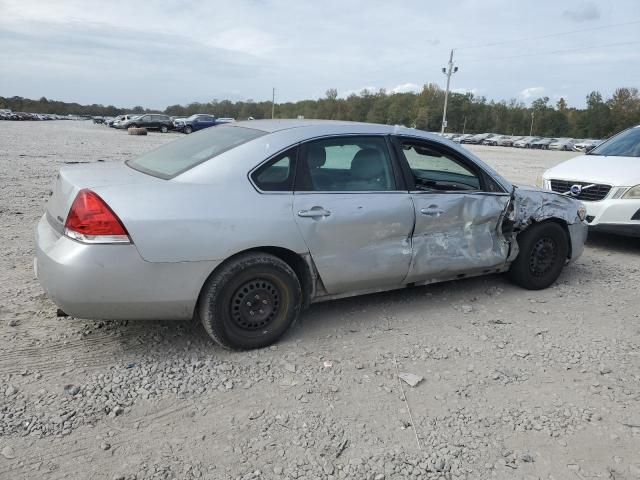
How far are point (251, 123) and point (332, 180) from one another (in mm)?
988

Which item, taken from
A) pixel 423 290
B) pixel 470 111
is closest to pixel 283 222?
pixel 423 290

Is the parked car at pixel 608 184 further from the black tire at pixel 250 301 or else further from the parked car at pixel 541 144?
the parked car at pixel 541 144

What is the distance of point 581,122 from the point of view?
293 ft

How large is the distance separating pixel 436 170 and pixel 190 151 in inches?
82.7

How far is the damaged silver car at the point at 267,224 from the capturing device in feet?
10.3

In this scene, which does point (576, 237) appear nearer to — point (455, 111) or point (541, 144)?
point (541, 144)

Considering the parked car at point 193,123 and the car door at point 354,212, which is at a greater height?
the parked car at point 193,123

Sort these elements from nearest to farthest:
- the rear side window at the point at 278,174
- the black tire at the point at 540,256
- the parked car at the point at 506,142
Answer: the rear side window at the point at 278,174 → the black tire at the point at 540,256 → the parked car at the point at 506,142

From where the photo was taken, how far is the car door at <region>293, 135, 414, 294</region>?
3723mm

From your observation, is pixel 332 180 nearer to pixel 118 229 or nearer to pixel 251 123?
pixel 251 123

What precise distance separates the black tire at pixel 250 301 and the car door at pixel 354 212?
0.30m

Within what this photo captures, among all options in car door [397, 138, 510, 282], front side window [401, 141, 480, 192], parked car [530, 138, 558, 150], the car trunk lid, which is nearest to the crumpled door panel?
car door [397, 138, 510, 282]

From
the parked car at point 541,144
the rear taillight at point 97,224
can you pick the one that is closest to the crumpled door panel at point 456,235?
the rear taillight at point 97,224

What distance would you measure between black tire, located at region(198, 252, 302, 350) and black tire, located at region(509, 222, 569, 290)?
2.39 meters
